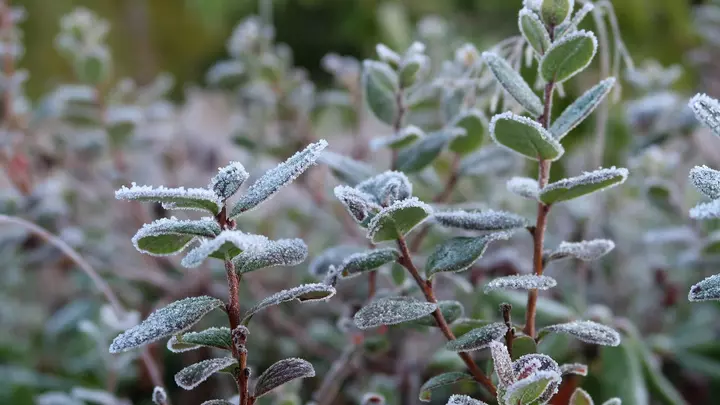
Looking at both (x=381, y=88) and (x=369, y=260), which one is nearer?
(x=369, y=260)

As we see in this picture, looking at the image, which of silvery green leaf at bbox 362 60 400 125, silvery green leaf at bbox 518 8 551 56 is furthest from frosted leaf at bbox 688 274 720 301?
silvery green leaf at bbox 362 60 400 125

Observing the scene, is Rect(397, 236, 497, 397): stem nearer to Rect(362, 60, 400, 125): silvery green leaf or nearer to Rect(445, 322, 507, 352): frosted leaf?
Rect(445, 322, 507, 352): frosted leaf

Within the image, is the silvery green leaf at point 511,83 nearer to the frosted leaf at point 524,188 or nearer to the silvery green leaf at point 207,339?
the frosted leaf at point 524,188

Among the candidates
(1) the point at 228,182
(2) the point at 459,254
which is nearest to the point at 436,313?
(2) the point at 459,254

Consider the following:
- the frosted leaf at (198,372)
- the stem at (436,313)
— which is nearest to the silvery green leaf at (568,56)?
the stem at (436,313)

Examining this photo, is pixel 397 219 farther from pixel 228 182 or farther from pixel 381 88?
pixel 381 88
